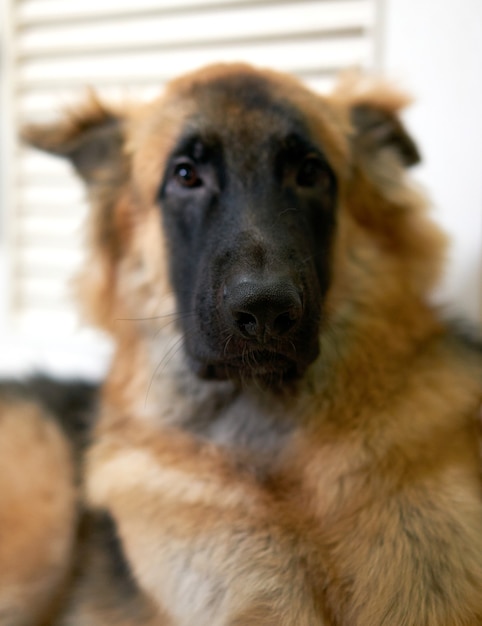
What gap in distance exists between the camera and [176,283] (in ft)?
3.79

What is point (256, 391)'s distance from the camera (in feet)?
3.65

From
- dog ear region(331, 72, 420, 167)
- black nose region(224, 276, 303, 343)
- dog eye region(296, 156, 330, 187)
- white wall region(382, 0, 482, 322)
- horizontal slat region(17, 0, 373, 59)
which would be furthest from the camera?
horizontal slat region(17, 0, 373, 59)

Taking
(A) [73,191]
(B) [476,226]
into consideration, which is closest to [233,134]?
(B) [476,226]

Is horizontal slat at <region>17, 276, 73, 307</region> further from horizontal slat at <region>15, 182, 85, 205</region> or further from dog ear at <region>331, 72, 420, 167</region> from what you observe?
dog ear at <region>331, 72, 420, 167</region>

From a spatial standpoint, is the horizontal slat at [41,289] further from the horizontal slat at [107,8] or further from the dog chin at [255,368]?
the dog chin at [255,368]

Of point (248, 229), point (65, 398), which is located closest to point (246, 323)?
point (248, 229)

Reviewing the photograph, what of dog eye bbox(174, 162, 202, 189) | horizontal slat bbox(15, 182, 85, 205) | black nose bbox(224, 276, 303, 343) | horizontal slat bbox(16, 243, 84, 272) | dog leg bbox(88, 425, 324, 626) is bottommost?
dog leg bbox(88, 425, 324, 626)

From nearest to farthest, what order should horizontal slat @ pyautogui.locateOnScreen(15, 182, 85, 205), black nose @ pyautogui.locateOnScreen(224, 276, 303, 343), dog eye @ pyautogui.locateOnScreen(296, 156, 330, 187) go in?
black nose @ pyautogui.locateOnScreen(224, 276, 303, 343) → dog eye @ pyautogui.locateOnScreen(296, 156, 330, 187) → horizontal slat @ pyautogui.locateOnScreen(15, 182, 85, 205)

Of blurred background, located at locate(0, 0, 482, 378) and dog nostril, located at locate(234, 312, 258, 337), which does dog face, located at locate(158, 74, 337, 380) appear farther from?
blurred background, located at locate(0, 0, 482, 378)

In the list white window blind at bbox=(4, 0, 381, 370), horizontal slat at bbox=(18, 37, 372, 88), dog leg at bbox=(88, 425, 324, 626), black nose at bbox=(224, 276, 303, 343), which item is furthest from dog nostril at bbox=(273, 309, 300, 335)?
horizontal slat at bbox=(18, 37, 372, 88)

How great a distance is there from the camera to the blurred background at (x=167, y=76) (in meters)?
1.49

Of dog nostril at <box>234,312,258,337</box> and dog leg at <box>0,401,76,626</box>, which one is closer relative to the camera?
dog nostril at <box>234,312,258,337</box>

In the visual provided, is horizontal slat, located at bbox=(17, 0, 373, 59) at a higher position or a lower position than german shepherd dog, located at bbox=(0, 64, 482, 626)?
higher

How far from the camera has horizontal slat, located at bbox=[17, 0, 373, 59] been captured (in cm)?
159
